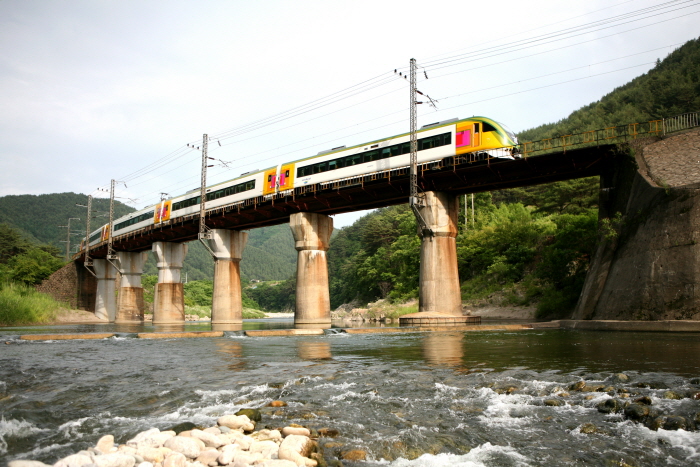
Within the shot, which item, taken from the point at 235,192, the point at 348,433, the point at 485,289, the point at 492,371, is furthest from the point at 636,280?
the point at 235,192

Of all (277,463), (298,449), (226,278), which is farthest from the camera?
(226,278)

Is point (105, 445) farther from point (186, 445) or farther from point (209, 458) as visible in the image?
point (209, 458)

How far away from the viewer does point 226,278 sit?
53312mm

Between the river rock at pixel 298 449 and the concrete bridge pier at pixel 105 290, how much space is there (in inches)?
2987

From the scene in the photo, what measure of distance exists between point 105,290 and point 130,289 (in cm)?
823

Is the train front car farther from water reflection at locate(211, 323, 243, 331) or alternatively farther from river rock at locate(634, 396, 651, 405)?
river rock at locate(634, 396, 651, 405)

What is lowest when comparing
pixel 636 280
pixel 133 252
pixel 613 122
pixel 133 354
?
pixel 133 354

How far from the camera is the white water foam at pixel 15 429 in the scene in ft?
24.4

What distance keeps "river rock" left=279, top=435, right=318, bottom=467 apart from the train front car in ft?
93.9

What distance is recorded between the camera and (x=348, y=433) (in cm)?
757

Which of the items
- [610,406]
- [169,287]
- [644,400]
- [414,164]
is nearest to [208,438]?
[610,406]

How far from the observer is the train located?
33.2m

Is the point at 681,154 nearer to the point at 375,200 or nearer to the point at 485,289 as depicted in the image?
the point at 375,200

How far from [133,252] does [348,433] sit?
71.1 metres
